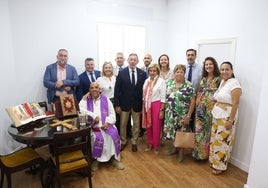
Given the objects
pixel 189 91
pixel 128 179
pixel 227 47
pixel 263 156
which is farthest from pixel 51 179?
pixel 227 47

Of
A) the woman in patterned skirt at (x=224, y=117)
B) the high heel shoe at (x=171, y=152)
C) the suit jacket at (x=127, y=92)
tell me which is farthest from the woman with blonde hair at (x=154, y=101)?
the woman in patterned skirt at (x=224, y=117)

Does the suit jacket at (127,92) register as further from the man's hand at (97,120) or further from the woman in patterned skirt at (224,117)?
the woman in patterned skirt at (224,117)

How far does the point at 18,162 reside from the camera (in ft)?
6.61

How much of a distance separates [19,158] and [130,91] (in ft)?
5.59

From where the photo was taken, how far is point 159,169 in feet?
8.94

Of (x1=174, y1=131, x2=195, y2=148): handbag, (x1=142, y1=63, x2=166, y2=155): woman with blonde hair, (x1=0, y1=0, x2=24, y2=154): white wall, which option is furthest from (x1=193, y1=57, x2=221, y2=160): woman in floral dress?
(x1=0, y1=0, x2=24, y2=154): white wall

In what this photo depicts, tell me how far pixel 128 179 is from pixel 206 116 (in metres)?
1.38

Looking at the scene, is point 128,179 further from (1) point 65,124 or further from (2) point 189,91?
(2) point 189,91

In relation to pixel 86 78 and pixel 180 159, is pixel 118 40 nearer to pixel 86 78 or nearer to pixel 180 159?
pixel 86 78

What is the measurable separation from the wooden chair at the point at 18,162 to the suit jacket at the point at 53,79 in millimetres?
1104

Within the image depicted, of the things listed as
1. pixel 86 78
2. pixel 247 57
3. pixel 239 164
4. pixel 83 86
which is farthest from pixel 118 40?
pixel 239 164

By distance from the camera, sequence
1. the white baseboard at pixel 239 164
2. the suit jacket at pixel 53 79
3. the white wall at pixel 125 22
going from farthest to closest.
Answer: the suit jacket at pixel 53 79 → the white baseboard at pixel 239 164 → the white wall at pixel 125 22

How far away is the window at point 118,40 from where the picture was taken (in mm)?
3793

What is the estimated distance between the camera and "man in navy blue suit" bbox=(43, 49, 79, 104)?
9.94 feet
